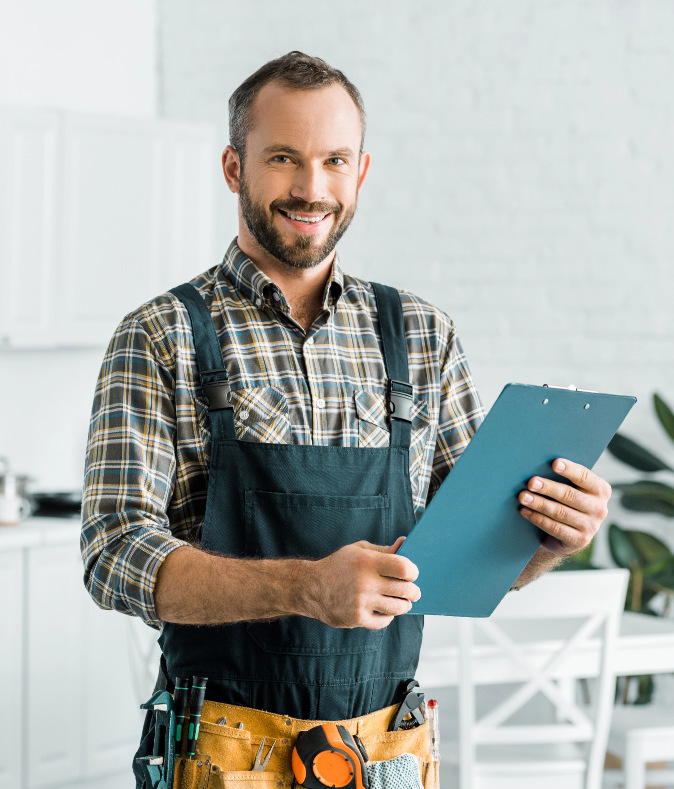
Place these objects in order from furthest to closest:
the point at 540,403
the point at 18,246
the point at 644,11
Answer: the point at 644,11, the point at 18,246, the point at 540,403

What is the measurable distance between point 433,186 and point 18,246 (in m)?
1.53

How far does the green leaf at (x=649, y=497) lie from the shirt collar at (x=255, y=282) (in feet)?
7.72

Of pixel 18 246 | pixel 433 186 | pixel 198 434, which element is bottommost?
pixel 198 434

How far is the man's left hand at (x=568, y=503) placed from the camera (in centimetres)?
125

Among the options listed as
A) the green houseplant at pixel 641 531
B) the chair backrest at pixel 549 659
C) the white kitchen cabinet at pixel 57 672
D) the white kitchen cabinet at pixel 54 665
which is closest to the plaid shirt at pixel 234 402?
the chair backrest at pixel 549 659

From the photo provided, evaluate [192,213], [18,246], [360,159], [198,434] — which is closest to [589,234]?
[192,213]

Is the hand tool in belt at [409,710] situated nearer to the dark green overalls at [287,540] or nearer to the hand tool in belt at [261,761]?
the dark green overalls at [287,540]

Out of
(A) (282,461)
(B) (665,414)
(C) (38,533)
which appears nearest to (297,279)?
(A) (282,461)

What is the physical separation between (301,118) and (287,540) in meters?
0.56

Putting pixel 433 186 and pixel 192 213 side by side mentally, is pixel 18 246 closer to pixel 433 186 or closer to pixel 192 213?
pixel 192 213

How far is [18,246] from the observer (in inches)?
140

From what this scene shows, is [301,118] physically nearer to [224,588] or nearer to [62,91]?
[224,588]

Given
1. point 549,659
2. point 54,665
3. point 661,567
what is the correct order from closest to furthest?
point 549,659 < point 54,665 < point 661,567

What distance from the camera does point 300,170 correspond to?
1413 mm
